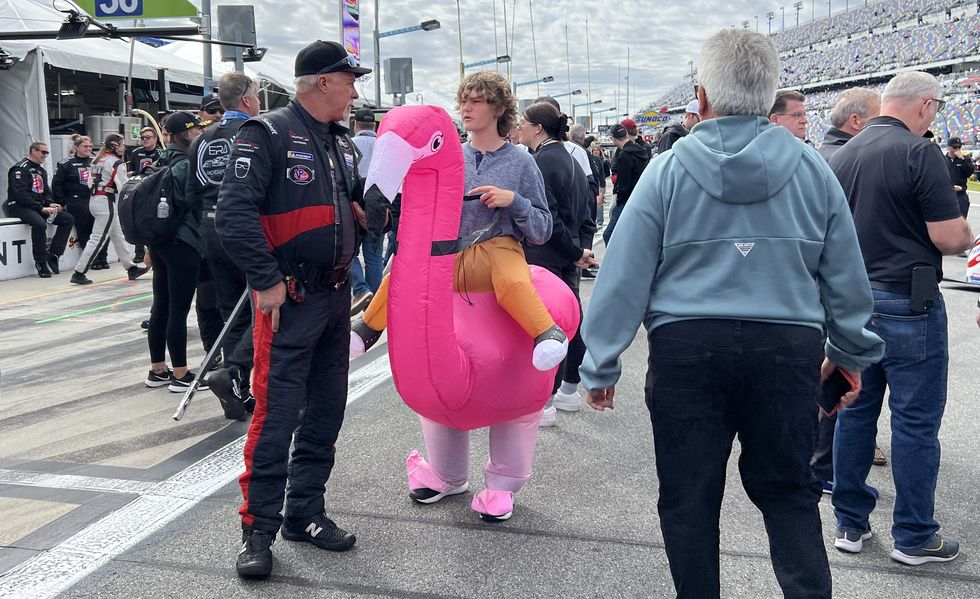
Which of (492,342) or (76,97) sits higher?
(76,97)

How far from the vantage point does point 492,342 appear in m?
3.43

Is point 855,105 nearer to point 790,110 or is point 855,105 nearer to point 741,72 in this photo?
point 790,110

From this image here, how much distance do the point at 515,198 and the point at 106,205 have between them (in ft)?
32.4

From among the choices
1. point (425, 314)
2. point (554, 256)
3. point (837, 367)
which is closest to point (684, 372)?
point (837, 367)

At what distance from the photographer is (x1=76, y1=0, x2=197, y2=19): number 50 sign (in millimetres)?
11430

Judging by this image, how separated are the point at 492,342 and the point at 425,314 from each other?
407mm

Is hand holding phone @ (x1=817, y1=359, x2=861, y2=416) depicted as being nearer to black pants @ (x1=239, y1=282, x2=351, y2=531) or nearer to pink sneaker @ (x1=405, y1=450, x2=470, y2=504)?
pink sneaker @ (x1=405, y1=450, x2=470, y2=504)

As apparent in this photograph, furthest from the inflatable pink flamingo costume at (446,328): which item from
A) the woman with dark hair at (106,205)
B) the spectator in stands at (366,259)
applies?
the woman with dark hair at (106,205)

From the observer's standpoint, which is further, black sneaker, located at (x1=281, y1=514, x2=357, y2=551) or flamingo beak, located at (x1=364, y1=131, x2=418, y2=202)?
black sneaker, located at (x1=281, y1=514, x2=357, y2=551)

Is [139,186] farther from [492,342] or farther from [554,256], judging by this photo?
[492,342]

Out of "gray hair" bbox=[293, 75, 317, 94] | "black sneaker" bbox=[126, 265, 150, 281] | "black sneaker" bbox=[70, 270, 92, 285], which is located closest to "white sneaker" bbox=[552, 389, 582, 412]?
"gray hair" bbox=[293, 75, 317, 94]

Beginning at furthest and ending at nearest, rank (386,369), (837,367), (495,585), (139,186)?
(386,369) < (139,186) < (495,585) < (837,367)

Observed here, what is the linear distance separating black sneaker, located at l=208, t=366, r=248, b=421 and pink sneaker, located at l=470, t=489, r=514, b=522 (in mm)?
1854

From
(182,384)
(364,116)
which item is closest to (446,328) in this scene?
(182,384)
